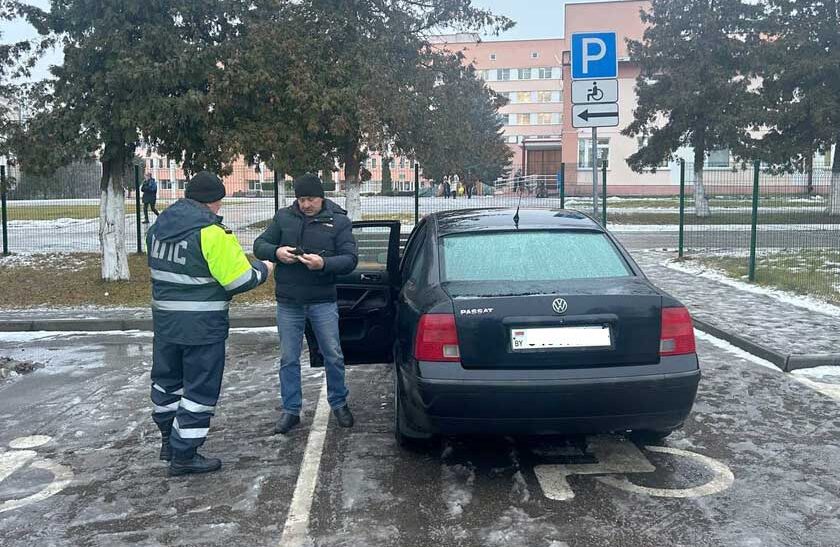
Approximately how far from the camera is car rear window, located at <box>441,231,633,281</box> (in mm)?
4777

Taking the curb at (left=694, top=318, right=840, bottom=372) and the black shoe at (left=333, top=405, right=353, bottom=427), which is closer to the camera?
the black shoe at (left=333, top=405, right=353, bottom=427)

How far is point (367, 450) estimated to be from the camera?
5.18 meters

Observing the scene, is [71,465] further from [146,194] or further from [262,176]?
[146,194]

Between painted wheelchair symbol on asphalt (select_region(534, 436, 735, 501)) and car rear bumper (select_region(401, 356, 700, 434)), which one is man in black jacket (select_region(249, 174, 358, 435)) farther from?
painted wheelchair symbol on asphalt (select_region(534, 436, 735, 501))

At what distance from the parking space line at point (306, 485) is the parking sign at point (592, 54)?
16.7 ft

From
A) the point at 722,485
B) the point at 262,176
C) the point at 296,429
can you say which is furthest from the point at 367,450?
the point at 262,176

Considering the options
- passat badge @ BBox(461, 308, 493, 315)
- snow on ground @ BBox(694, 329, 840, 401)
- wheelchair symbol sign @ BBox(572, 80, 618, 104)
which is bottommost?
snow on ground @ BBox(694, 329, 840, 401)

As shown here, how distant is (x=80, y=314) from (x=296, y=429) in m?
6.19

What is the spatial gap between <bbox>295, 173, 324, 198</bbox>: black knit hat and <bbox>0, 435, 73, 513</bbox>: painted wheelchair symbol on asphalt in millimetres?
2270

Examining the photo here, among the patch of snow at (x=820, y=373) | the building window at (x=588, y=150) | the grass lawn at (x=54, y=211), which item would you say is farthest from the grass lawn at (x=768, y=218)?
the building window at (x=588, y=150)

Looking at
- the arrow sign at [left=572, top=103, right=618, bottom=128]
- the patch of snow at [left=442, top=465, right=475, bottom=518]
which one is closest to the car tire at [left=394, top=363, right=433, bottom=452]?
the patch of snow at [left=442, top=465, right=475, bottom=518]

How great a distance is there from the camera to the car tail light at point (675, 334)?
175 inches

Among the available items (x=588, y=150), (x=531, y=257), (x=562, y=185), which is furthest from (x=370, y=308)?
(x=588, y=150)

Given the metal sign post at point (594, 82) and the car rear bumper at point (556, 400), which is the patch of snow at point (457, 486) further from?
the metal sign post at point (594, 82)
